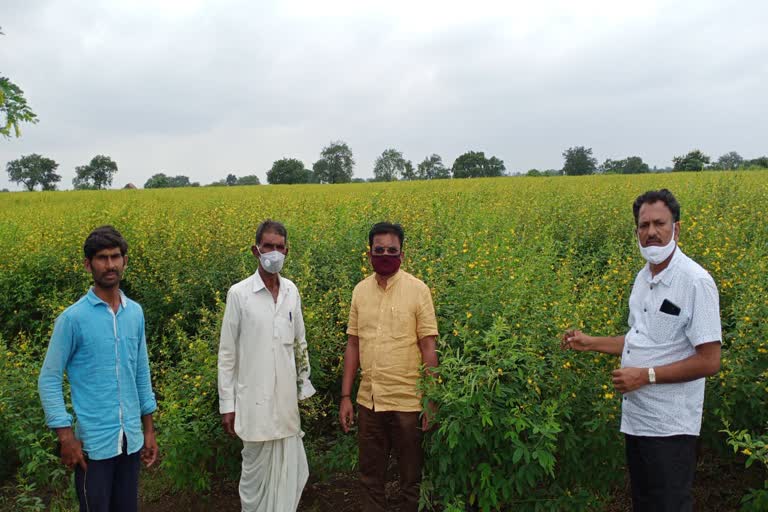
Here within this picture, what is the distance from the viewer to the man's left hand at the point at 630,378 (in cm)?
252

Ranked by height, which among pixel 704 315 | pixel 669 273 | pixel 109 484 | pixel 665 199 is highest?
pixel 665 199

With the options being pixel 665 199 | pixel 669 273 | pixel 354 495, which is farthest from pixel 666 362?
pixel 354 495

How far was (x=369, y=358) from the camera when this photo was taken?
3.21 meters

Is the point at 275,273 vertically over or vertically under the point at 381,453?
over

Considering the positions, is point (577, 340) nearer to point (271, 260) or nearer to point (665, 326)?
point (665, 326)

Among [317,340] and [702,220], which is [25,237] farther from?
[702,220]

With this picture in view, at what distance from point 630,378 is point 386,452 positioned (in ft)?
4.73

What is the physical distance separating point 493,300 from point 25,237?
320 inches

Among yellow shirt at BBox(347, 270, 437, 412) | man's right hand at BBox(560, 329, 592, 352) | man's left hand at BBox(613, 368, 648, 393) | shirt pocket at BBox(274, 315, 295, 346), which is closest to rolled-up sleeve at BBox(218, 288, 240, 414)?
shirt pocket at BBox(274, 315, 295, 346)

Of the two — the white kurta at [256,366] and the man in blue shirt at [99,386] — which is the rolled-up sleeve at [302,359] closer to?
the white kurta at [256,366]

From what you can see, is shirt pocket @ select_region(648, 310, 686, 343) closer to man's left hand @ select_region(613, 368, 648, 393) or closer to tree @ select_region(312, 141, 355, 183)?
man's left hand @ select_region(613, 368, 648, 393)

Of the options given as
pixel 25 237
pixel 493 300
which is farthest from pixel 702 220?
pixel 25 237

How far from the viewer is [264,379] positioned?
3.21m

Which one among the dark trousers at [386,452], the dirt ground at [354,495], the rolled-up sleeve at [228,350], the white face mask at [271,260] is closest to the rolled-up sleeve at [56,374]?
the rolled-up sleeve at [228,350]
